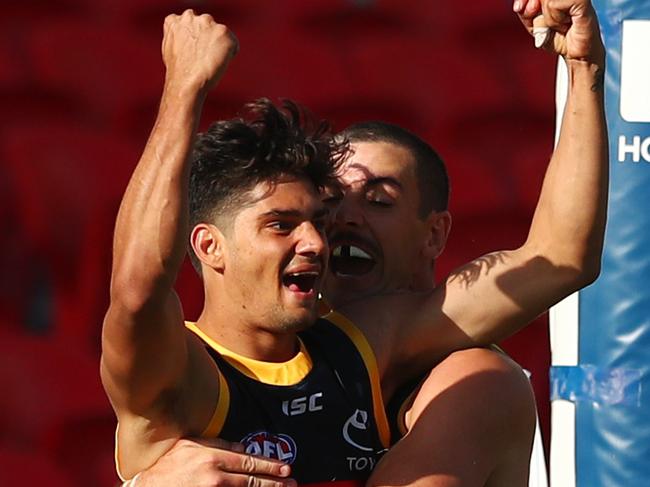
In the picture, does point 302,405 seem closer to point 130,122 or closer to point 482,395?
point 482,395

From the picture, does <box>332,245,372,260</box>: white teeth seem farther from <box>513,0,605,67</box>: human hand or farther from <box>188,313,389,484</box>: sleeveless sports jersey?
<box>513,0,605,67</box>: human hand

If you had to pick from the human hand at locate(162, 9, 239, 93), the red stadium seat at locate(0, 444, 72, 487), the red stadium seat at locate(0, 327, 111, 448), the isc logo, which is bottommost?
the red stadium seat at locate(0, 444, 72, 487)

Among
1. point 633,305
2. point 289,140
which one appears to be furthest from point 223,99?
point 289,140

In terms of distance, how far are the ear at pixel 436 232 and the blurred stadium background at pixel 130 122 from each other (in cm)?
106

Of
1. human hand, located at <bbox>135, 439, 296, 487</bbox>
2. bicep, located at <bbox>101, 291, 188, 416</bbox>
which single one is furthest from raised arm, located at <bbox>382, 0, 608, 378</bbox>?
bicep, located at <bbox>101, 291, 188, 416</bbox>

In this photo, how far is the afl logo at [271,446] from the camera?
8.11 ft

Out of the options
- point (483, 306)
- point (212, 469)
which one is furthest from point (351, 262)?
point (212, 469)

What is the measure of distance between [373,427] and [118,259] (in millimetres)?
564

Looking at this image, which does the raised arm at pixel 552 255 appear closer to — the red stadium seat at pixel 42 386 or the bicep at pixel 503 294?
the bicep at pixel 503 294

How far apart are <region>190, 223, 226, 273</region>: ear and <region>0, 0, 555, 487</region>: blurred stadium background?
1388mm

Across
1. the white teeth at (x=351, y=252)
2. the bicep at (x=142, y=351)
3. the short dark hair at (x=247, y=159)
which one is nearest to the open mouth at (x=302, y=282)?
the short dark hair at (x=247, y=159)

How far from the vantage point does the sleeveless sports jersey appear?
2484mm

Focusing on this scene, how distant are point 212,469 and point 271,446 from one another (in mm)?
129

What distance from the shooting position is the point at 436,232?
3059 millimetres
